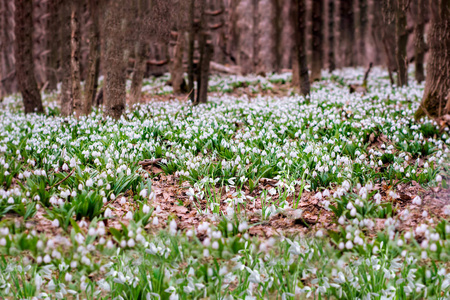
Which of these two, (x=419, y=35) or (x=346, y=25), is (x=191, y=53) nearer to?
(x=419, y=35)

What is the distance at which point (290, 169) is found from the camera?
16.4 ft

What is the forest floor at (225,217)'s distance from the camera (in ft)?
8.68

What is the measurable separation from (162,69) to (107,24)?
12.6 m

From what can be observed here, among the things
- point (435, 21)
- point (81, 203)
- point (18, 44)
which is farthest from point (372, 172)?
point (18, 44)

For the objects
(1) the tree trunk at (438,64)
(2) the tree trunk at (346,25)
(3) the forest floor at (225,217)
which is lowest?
(3) the forest floor at (225,217)

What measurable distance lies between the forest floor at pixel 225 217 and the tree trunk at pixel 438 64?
47cm

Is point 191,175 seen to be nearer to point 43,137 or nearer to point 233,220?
point 233,220

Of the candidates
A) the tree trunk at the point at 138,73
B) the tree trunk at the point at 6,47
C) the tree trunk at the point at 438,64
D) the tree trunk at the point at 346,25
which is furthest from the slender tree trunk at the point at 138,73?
the tree trunk at the point at 346,25

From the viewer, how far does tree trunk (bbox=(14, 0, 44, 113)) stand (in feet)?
32.1

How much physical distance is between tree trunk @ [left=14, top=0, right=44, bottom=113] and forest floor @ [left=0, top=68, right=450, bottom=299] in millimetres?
3520

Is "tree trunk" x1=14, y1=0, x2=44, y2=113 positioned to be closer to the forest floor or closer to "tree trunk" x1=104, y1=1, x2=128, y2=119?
"tree trunk" x1=104, y1=1, x2=128, y2=119

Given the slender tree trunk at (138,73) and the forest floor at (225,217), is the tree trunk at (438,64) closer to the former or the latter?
the forest floor at (225,217)

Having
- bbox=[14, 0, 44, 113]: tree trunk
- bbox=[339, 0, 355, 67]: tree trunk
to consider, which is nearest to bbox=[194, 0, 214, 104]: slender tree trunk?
bbox=[14, 0, 44, 113]: tree trunk

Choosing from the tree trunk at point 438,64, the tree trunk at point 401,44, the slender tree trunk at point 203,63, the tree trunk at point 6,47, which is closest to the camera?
the tree trunk at point 438,64
